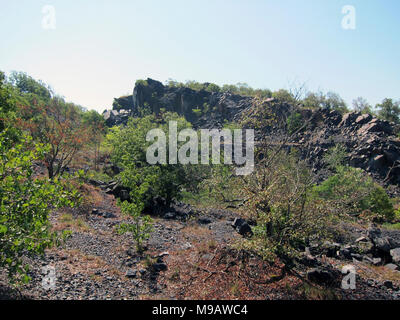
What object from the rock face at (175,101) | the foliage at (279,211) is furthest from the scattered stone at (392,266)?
the rock face at (175,101)

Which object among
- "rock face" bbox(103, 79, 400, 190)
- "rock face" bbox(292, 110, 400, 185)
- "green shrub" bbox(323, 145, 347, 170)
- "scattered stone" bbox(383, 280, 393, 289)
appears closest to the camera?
"scattered stone" bbox(383, 280, 393, 289)

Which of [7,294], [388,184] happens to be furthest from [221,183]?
[388,184]

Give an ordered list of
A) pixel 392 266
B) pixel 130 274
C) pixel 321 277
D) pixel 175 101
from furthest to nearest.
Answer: pixel 175 101 → pixel 392 266 → pixel 321 277 → pixel 130 274

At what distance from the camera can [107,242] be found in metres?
7.41

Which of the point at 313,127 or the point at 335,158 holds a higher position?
the point at 313,127

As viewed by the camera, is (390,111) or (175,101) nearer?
(390,111)

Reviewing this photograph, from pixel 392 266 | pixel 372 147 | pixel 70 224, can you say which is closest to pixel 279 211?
pixel 392 266

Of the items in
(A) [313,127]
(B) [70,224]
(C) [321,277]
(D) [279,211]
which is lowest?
(C) [321,277]

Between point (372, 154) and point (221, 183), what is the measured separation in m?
28.7

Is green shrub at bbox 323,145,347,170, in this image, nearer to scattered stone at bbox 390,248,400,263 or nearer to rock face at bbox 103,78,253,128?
scattered stone at bbox 390,248,400,263

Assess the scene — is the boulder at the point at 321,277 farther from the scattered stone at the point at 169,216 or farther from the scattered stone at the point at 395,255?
the scattered stone at the point at 169,216
